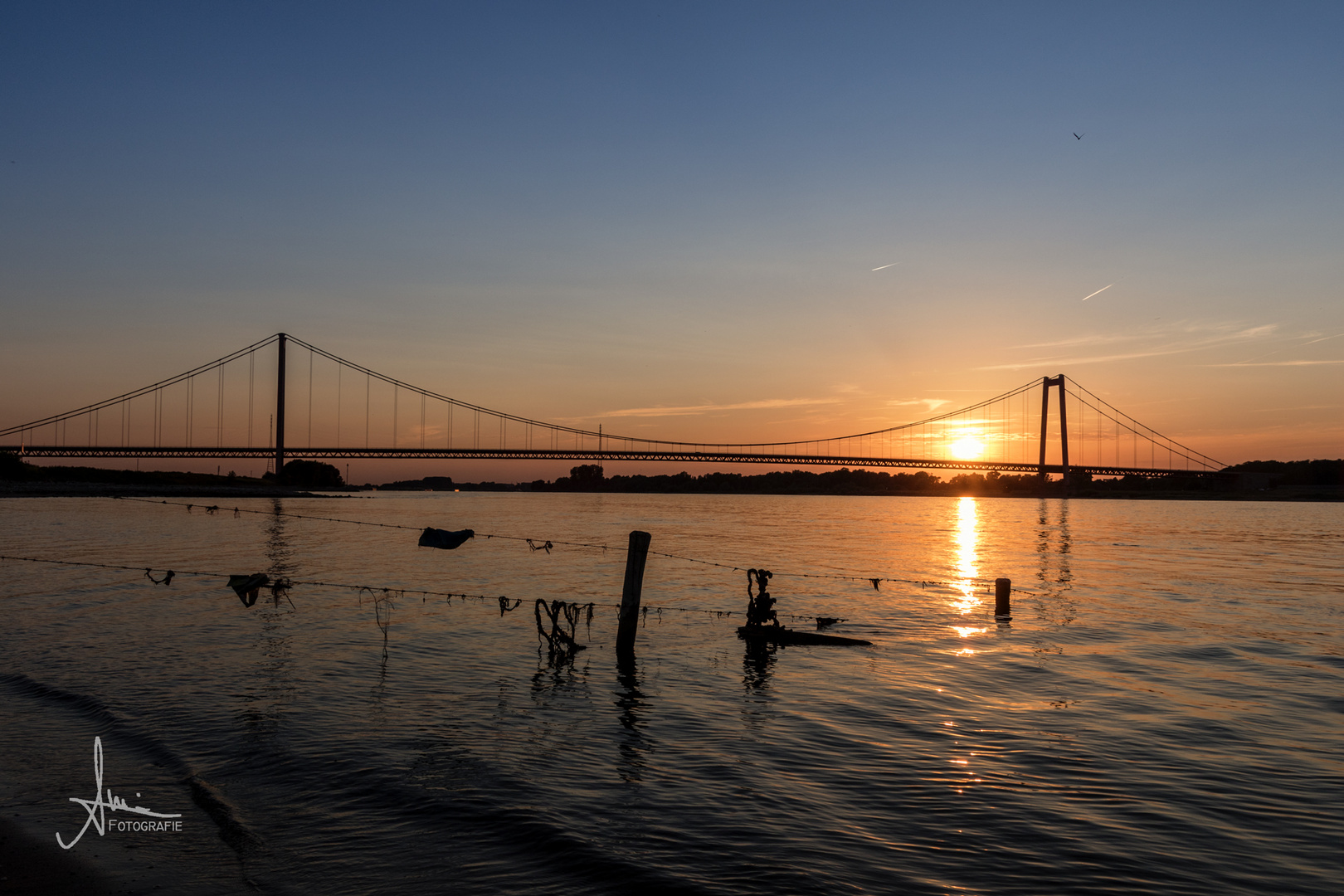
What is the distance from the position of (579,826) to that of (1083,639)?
51.6 feet

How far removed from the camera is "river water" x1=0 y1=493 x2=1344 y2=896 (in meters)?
7.33

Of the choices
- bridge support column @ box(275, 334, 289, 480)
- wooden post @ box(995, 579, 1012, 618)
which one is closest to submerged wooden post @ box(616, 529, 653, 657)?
wooden post @ box(995, 579, 1012, 618)

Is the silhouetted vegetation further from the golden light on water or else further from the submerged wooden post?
the submerged wooden post

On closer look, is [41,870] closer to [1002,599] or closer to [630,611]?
[630,611]

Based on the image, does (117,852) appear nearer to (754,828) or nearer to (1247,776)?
(754,828)

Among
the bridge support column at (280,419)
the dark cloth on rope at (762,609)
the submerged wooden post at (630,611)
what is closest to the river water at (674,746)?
the submerged wooden post at (630,611)

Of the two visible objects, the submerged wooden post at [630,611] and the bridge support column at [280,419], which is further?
the bridge support column at [280,419]

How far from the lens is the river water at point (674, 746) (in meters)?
7.33

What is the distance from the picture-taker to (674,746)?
35.6 ft

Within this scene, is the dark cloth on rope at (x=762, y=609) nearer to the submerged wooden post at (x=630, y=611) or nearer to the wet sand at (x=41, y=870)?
the submerged wooden post at (x=630, y=611)

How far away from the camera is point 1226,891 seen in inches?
276

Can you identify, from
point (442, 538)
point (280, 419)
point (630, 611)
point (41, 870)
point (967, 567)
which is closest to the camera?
point (41, 870)

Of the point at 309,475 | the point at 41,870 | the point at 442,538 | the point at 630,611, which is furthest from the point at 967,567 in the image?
the point at 309,475

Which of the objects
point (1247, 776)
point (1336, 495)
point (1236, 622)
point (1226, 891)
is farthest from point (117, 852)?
point (1336, 495)
